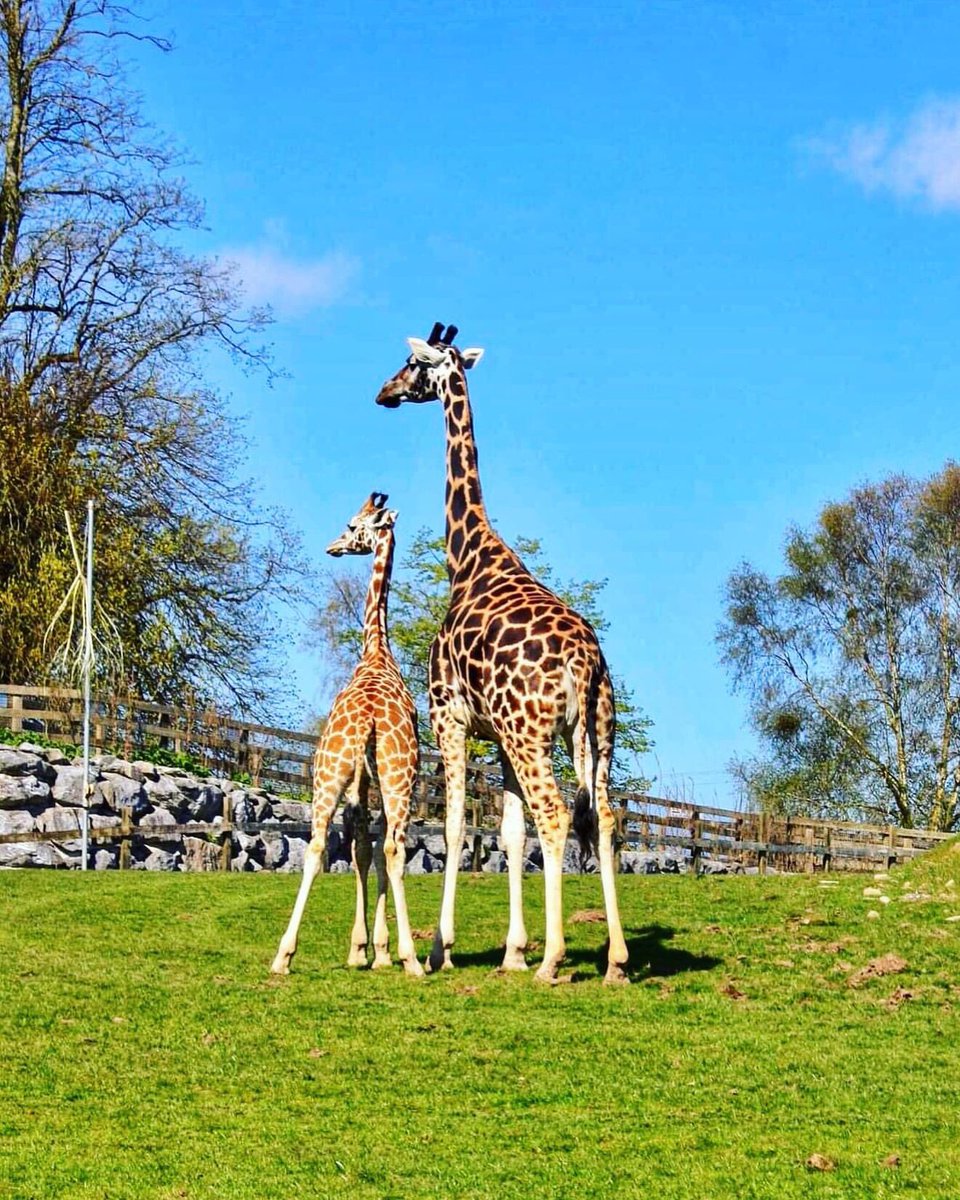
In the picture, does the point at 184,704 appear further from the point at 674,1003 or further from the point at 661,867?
the point at 674,1003

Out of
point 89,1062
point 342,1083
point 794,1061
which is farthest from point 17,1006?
point 794,1061

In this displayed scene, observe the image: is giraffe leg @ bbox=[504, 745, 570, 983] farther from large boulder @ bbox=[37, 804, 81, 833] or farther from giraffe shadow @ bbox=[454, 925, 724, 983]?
large boulder @ bbox=[37, 804, 81, 833]

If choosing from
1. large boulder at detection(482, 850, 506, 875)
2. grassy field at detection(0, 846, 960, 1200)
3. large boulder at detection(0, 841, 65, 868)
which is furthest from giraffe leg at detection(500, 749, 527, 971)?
large boulder at detection(482, 850, 506, 875)

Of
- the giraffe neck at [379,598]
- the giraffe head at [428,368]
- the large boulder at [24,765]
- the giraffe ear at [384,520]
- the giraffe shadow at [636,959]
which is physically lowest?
the giraffe shadow at [636,959]

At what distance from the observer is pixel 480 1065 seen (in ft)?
36.8

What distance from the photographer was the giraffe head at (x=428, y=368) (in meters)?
16.5

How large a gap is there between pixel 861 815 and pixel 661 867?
17135 mm

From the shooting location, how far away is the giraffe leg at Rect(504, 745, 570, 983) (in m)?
13.5

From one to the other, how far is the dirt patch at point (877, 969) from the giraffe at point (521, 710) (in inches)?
84.2

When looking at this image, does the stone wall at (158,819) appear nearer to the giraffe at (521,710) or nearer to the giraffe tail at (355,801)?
the giraffe tail at (355,801)

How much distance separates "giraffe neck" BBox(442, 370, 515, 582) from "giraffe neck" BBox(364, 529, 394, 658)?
1.01 meters

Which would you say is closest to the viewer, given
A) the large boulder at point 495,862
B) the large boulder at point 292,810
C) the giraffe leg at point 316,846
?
the giraffe leg at point 316,846

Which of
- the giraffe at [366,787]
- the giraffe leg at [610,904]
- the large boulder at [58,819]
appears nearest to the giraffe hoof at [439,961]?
the giraffe at [366,787]

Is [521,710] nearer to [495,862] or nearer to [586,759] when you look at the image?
[586,759]
